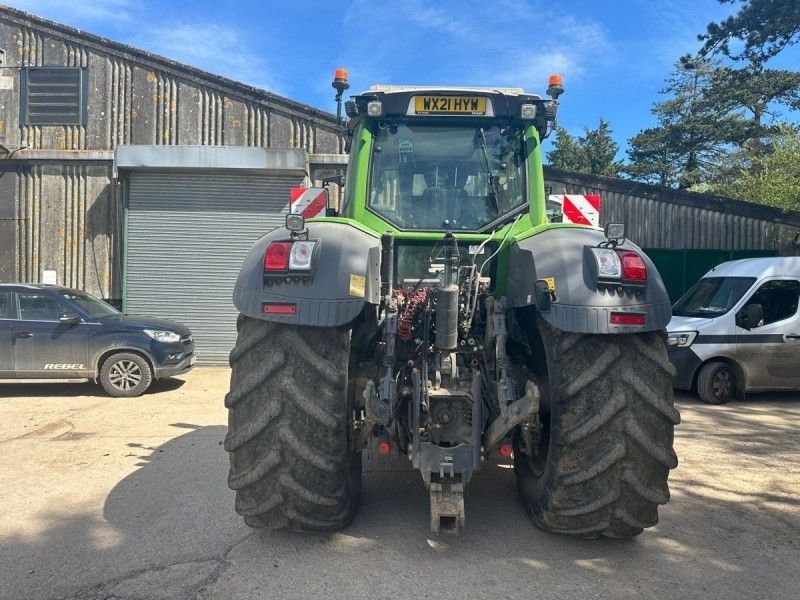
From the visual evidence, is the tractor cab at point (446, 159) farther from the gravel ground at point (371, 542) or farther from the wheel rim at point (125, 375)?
the wheel rim at point (125, 375)

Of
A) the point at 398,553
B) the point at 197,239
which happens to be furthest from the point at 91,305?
the point at 398,553

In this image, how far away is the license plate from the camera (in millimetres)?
4203

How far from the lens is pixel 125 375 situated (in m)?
8.80

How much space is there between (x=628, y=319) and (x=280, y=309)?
179cm

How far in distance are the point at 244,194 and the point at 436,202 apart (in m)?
8.30

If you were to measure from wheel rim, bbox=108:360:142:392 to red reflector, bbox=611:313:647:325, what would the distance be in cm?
764

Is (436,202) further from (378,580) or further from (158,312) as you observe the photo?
(158,312)

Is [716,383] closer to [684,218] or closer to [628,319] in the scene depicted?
[684,218]

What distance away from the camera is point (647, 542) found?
359 cm

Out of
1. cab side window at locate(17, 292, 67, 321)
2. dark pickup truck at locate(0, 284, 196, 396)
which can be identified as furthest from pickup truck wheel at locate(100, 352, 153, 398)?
cab side window at locate(17, 292, 67, 321)

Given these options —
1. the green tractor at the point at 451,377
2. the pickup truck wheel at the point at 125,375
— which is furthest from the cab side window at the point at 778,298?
the pickup truck wheel at the point at 125,375

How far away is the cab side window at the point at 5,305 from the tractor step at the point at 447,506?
26.6ft

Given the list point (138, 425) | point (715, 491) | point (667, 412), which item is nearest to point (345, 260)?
point (667, 412)

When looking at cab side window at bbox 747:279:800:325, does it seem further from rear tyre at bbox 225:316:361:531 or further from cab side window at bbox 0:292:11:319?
Answer: cab side window at bbox 0:292:11:319
